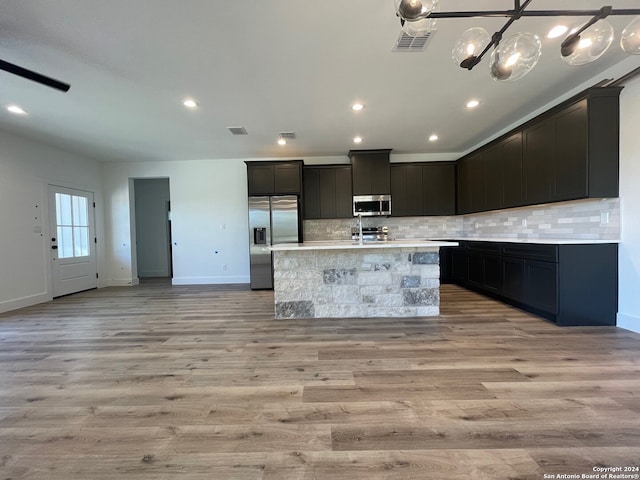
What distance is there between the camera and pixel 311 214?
5.73 metres

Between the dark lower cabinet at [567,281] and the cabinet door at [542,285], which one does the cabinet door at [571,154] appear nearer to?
the dark lower cabinet at [567,281]

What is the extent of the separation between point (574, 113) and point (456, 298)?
269 cm

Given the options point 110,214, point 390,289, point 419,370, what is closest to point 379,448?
point 419,370

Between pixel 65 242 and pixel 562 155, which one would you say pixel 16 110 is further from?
pixel 562 155

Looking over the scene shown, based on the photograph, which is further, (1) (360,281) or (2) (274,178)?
(2) (274,178)

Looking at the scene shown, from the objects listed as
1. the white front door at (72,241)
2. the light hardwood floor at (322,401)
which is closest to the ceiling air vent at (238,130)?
the light hardwood floor at (322,401)

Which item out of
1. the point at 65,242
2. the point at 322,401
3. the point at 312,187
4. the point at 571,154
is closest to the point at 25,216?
the point at 65,242

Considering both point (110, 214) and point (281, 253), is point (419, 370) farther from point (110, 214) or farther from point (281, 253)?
point (110, 214)

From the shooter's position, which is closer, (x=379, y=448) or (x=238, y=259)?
(x=379, y=448)

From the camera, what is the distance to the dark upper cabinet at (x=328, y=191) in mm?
5664

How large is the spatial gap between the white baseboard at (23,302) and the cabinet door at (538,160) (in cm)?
777

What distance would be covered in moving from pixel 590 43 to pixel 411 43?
3.91 ft

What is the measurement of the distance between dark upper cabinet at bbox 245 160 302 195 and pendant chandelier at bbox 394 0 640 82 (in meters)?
3.89

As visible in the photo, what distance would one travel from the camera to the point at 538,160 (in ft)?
11.4
